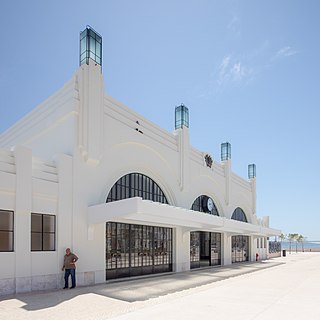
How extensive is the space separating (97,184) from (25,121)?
6.32m

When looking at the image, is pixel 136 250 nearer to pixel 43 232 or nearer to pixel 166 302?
pixel 43 232

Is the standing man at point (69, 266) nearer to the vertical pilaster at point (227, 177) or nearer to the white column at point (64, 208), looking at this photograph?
the white column at point (64, 208)

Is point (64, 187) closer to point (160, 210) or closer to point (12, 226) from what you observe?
point (12, 226)

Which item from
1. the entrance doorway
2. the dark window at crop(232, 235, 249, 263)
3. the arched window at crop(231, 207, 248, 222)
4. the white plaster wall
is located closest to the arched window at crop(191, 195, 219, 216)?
the entrance doorway

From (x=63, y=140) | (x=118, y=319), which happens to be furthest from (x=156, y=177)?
(x=118, y=319)

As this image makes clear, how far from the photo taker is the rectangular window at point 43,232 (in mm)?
14148

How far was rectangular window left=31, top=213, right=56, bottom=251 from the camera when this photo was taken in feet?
46.4

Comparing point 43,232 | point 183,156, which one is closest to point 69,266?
point 43,232

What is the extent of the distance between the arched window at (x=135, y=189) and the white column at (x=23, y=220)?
5013mm

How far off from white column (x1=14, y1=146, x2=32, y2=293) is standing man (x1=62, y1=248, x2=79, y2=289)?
1.49m

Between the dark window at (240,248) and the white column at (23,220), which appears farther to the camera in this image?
the dark window at (240,248)

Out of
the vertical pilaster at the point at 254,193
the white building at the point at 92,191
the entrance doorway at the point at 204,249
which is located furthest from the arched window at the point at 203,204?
the vertical pilaster at the point at 254,193

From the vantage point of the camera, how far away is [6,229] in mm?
13297

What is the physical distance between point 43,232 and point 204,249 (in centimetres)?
1605
